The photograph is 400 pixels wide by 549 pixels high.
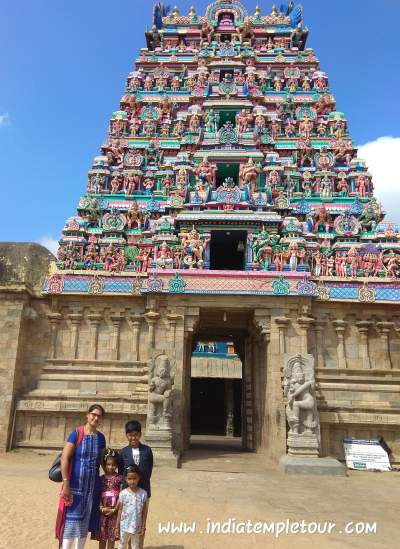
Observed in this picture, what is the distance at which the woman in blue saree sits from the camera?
502 cm

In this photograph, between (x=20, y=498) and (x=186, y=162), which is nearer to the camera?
(x=20, y=498)

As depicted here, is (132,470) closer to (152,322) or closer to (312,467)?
(312,467)

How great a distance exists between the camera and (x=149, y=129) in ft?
80.3

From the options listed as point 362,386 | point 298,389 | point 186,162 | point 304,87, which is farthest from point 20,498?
point 304,87

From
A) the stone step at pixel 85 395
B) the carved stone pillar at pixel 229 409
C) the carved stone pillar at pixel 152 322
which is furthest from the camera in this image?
the carved stone pillar at pixel 229 409

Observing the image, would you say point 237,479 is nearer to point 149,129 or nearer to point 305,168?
point 305,168

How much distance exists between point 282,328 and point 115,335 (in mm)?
6463

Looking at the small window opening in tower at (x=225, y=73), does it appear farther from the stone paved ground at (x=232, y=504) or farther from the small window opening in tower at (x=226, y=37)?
the stone paved ground at (x=232, y=504)

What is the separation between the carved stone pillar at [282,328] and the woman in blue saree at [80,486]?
11.8 meters

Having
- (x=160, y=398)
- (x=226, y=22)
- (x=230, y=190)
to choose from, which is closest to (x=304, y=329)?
(x=160, y=398)

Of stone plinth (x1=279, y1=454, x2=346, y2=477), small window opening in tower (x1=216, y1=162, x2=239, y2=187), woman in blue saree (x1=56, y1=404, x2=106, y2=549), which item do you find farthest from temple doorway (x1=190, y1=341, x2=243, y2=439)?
woman in blue saree (x1=56, y1=404, x2=106, y2=549)

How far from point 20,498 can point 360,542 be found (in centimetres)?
648

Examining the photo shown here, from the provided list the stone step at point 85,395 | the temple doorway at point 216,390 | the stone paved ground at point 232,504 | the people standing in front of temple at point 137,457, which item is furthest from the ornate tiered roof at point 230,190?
the people standing in front of temple at point 137,457

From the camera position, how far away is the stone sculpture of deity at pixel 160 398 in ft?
48.5
